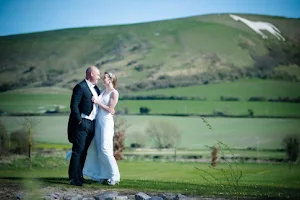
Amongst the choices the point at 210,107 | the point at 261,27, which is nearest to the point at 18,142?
the point at 210,107

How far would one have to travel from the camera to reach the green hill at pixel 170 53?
28734 mm

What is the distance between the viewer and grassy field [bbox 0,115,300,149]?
23.6 meters

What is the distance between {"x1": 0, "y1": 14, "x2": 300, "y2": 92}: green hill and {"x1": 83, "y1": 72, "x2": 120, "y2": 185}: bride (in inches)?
702

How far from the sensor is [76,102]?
9.12 metres

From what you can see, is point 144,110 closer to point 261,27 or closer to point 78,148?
point 261,27

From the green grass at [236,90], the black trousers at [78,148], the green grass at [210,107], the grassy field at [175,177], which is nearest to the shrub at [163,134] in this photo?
the green grass at [210,107]

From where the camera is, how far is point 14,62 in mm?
24750

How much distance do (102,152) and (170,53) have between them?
23.5m

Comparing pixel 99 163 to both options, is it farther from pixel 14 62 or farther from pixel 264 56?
pixel 264 56

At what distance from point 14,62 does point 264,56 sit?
44.3ft

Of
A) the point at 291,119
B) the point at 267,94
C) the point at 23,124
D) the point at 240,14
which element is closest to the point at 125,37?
the point at 240,14

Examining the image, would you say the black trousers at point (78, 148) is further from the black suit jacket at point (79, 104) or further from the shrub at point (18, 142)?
the shrub at point (18, 142)

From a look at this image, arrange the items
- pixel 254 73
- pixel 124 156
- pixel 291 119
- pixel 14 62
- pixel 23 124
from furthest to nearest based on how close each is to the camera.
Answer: pixel 254 73
pixel 291 119
pixel 14 62
pixel 124 156
pixel 23 124

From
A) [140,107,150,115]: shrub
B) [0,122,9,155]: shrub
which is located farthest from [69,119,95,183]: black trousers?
[140,107,150,115]: shrub
